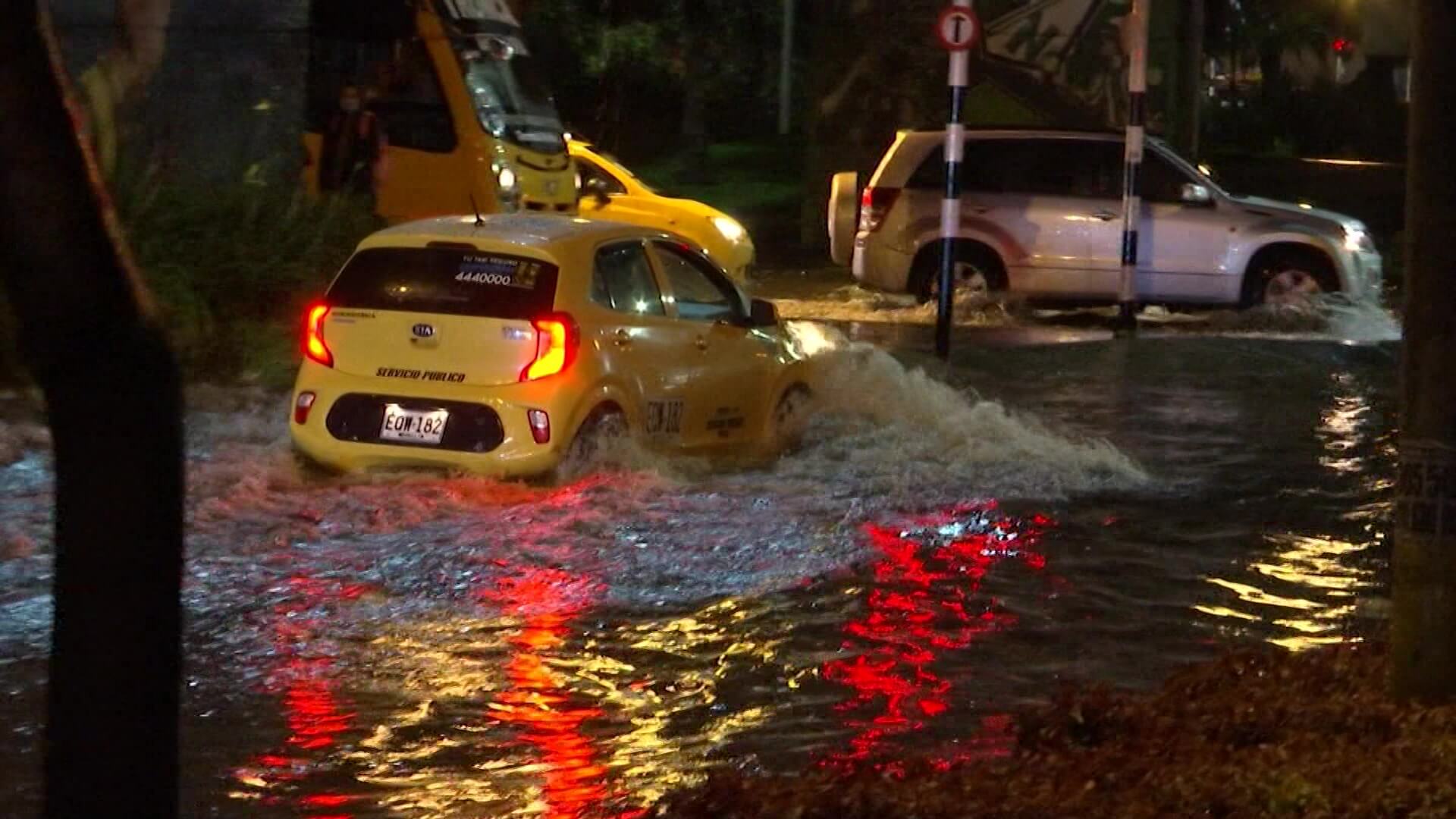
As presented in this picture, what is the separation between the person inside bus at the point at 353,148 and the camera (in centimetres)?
1936

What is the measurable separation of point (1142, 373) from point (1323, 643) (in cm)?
813

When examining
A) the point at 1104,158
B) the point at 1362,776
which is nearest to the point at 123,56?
the point at 1104,158

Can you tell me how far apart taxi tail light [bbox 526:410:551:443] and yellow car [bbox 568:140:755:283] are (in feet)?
34.4

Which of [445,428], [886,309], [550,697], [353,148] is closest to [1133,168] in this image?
[886,309]

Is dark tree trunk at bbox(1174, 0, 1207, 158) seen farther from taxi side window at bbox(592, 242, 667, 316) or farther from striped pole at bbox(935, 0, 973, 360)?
taxi side window at bbox(592, 242, 667, 316)

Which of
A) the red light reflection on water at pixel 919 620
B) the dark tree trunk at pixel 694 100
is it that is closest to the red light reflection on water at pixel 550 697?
the red light reflection on water at pixel 919 620

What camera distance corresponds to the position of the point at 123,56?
1739cm

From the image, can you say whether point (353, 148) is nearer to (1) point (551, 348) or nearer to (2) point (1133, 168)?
(2) point (1133, 168)

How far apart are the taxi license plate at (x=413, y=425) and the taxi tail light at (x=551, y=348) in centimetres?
47

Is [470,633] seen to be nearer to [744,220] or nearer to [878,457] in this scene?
[878,457]

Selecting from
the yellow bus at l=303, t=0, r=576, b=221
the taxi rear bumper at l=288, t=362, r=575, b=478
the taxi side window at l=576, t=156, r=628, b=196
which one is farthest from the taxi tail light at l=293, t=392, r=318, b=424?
the taxi side window at l=576, t=156, r=628, b=196

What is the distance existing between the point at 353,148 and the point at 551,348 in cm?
949

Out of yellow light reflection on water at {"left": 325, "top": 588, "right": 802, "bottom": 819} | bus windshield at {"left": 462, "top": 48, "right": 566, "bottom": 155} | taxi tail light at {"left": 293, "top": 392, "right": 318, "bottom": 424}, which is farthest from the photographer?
bus windshield at {"left": 462, "top": 48, "right": 566, "bottom": 155}

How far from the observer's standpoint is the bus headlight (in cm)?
2173
